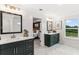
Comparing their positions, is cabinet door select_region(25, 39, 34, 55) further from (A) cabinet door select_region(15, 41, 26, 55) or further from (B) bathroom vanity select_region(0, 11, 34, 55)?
(A) cabinet door select_region(15, 41, 26, 55)

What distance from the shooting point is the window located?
24.6 ft

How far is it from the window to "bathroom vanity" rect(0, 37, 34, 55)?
4137 millimetres

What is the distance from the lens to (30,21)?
577cm

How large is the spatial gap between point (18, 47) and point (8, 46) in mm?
481

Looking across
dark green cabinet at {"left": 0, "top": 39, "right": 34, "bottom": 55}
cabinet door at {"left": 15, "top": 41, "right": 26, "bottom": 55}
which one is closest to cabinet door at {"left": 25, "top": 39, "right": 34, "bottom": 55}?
dark green cabinet at {"left": 0, "top": 39, "right": 34, "bottom": 55}

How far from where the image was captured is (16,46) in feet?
11.7

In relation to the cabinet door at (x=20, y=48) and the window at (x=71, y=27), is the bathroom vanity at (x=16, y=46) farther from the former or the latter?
the window at (x=71, y=27)

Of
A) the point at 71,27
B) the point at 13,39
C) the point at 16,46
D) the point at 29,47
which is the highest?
the point at 71,27

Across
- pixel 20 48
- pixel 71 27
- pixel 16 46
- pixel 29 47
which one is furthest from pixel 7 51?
pixel 71 27

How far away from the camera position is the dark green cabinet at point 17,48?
124 inches

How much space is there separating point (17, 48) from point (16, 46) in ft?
0.30

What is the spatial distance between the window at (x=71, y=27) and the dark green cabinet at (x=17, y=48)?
4137 millimetres

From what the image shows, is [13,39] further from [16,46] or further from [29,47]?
[29,47]

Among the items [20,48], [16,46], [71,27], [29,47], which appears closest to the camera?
[16,46]
